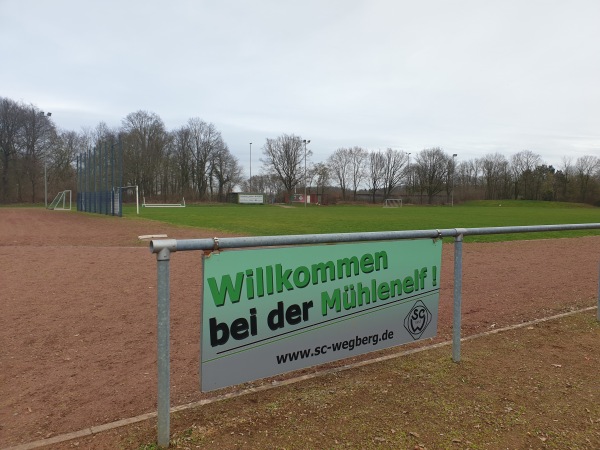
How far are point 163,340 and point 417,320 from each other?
80.3 inches

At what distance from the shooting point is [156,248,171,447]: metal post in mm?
2223

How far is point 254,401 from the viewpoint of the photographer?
292 cm

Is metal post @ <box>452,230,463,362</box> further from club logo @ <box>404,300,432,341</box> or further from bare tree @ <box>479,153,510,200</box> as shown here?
bare tree @ <box>479,153,510,200</box>

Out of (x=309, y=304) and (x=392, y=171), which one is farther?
(x=392, y=171)

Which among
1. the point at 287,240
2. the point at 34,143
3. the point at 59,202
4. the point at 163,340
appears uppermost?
the point at 34,143

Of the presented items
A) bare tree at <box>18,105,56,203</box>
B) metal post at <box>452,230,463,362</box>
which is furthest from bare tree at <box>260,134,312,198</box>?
metal post at <box>452,230,463,362</box>

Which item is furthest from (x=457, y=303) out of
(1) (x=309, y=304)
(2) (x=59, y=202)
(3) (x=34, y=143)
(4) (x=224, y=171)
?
(4) (x=224, y=171)

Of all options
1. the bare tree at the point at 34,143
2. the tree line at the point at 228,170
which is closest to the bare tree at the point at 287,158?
the tree line at the point at 228,170

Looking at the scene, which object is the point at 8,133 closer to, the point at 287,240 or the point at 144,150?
the point at 144,150

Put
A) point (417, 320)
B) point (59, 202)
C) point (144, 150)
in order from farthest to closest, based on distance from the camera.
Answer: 1. point (144, 150)
2. point (59, 202)
3. point (417, 320)

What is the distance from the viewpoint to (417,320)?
349 cm

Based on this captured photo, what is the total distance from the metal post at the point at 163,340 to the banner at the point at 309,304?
189 mm

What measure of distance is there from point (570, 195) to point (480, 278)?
95.3 metres

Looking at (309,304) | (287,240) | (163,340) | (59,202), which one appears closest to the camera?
(163,340)
